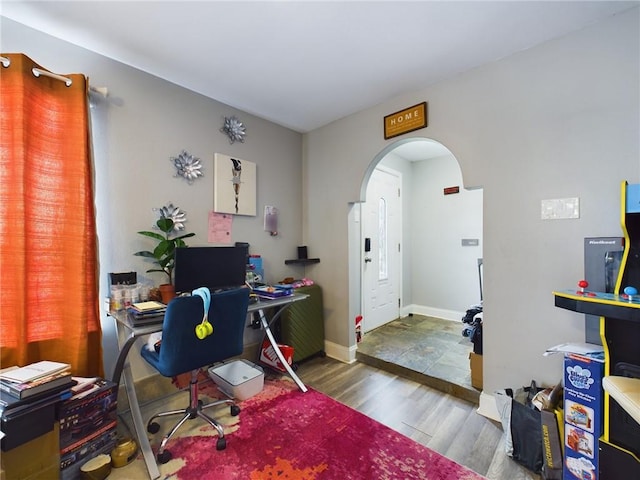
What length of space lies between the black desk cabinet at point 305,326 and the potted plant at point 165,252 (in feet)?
3.70

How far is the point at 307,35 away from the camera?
1750 mm

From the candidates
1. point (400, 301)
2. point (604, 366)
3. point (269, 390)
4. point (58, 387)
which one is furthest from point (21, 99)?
point (400, 301)

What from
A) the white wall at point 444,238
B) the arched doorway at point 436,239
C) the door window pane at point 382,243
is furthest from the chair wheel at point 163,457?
the white wall at point 444,238

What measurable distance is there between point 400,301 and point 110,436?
3472 millimetres

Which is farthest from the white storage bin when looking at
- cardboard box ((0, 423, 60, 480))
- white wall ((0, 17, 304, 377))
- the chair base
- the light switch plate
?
the light switch plate

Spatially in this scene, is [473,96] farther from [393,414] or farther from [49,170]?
[49,170]

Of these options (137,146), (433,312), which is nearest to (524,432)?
(433,312)

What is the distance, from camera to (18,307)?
4.99 feet

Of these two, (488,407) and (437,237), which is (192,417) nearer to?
(488,407)

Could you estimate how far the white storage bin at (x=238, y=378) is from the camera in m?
2.15

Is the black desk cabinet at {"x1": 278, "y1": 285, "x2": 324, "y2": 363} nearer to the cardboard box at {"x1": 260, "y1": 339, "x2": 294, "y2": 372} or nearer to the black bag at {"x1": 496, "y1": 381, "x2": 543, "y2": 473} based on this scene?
the cardboard box at {"x1": 260, "y1": 339, "x2": 294, "y2": 372}

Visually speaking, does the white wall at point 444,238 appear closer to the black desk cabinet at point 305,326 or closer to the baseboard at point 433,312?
the baseboard at point 433,312

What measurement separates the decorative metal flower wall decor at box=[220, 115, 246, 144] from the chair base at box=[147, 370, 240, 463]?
6.65ft

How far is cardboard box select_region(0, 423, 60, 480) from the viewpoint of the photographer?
46.6 inches
